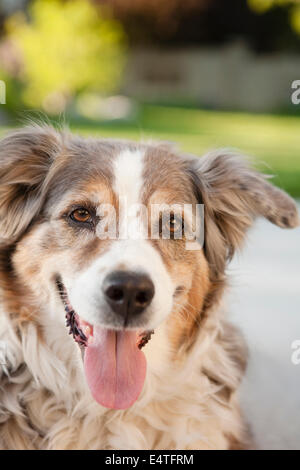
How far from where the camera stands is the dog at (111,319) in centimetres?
290

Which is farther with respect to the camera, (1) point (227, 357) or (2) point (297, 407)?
(2) point (297, 407)

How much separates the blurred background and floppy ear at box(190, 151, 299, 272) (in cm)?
19

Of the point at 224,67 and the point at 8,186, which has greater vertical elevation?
the point at 224,67

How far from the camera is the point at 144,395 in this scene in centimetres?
310

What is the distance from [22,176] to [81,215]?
0.41 m

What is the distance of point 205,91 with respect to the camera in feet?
123

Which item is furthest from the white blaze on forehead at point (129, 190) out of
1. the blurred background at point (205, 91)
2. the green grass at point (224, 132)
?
the green grass at point (224, 132)

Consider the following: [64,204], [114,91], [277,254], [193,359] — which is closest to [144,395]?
[193,359]

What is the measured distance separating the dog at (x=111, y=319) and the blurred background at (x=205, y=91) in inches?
14.7

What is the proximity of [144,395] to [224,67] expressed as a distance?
3590 cm

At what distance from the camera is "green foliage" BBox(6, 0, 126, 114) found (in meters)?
22.7

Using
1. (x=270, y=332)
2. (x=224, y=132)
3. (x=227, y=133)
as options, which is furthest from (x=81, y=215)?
(x=224, y=132)

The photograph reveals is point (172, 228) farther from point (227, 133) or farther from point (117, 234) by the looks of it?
point (227, 133)
